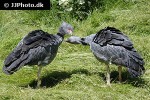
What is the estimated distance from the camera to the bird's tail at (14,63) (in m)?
5.77

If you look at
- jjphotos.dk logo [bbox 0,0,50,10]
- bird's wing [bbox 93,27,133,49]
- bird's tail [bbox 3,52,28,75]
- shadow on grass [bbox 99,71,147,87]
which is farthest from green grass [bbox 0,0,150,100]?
bird's wing [bbox 93,27,133,49]

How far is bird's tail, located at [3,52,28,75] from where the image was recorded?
5770 mm

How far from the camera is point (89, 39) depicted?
246 inches

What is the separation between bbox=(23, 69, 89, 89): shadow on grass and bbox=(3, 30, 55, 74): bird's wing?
0.46 metres

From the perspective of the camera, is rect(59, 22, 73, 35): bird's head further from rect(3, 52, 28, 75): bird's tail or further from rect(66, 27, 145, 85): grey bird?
rect(3, 52, 28, 75): bird's tail

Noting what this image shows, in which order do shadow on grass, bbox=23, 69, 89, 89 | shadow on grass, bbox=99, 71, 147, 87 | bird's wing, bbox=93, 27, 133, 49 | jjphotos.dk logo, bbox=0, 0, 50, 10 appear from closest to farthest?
1. bird's wing, bbox=93, 27, 133, 49
2. shadow on grass, bbox=99, 71, 147, 87
3. shadow on grass, bbox=23, 69, 89, 89
4. jjphotos.dk logo, bbox=0, 0, 50, 10

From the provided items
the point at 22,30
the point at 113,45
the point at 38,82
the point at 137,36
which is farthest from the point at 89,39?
the point at 22,30

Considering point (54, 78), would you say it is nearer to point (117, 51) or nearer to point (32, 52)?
point (32, 52)

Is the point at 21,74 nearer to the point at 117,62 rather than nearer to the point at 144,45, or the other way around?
the point at 117,62

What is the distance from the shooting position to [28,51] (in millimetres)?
5898

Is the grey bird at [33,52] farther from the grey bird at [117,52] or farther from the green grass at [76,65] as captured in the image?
the grey bird at [117,52]

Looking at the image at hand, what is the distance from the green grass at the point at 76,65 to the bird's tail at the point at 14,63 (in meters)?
0.23

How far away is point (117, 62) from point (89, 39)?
498 millimetres

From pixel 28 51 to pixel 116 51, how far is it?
1.00 metres
